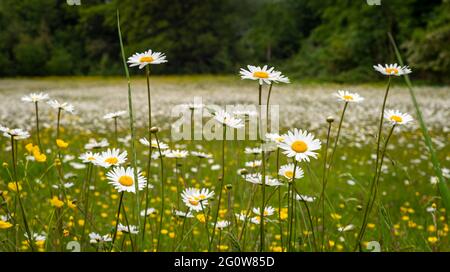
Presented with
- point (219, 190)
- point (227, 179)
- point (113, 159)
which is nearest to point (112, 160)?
point (113, 159)

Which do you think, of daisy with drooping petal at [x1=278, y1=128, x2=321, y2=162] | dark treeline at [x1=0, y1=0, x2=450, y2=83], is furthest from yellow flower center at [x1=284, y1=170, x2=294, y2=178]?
dark treeline at [x1=0, y1=0, x2=450, y2=83]

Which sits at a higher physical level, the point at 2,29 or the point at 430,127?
the point at 2,29

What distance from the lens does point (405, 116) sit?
1.08 metres

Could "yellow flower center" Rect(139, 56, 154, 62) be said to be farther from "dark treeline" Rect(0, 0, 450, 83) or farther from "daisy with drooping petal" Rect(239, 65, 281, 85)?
"dark treeline" Rect(0, 0, 450, 83)

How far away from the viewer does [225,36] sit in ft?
52.9

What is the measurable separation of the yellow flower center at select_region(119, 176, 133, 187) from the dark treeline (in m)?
10.0

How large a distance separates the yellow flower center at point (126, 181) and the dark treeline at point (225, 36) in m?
10.0

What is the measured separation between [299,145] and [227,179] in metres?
2.44

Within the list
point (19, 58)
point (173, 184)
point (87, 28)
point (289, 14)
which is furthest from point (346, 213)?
point (19, 58)

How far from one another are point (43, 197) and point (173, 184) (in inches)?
38.4

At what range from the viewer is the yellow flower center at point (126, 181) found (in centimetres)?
100
